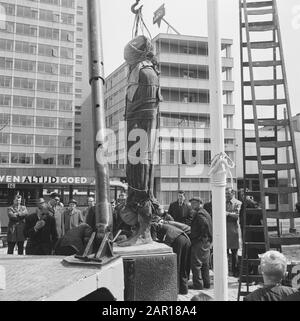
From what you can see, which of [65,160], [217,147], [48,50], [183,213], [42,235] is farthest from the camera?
[65,160]

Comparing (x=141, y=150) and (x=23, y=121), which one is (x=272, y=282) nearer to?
(x=141, y=150)

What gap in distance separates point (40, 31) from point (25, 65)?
16.7 feet

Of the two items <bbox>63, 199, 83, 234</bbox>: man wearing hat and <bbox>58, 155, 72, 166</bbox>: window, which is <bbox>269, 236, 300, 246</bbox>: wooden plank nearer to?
<bbox>63, 199, 83, 234</bbox>: man wearing hat

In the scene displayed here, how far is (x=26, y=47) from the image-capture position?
53656 millimetres

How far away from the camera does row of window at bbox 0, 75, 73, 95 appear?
53.2m

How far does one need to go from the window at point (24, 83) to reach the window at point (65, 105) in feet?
13.5

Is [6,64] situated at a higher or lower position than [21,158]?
higher

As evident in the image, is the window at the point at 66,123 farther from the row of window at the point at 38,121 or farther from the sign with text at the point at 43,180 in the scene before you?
the sign with text at the point at 43,180

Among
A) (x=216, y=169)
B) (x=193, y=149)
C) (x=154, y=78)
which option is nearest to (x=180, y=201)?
(x=154, y=78)

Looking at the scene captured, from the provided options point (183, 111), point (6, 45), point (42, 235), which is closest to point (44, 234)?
point (42, 235)

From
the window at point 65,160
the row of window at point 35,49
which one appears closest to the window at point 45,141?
the window at point 65,160

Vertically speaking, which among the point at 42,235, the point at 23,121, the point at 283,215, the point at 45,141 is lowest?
the point at 42,235

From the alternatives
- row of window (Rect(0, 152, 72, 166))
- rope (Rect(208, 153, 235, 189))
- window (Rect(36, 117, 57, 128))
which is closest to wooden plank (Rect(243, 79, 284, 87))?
rope (Rect(208, 153, 235, 189))

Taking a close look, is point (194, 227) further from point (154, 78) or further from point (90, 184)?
point (90, 184)
